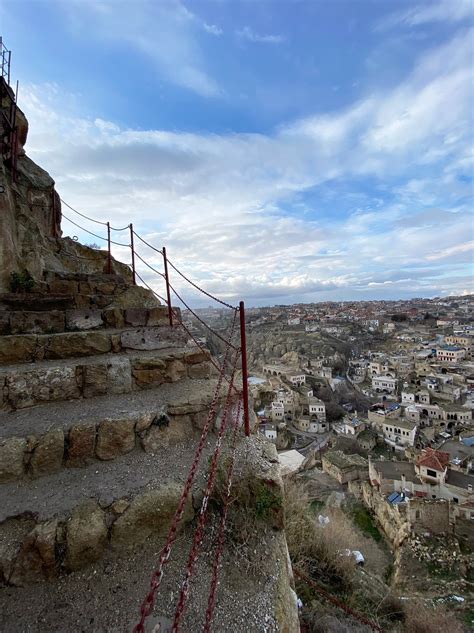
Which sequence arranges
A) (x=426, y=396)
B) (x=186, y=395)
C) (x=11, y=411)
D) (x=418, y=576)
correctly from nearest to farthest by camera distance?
(x=11, y=411) → (x=186, y=395) → (x=418, y=576) → (x=426, y=396)

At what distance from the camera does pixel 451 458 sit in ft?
72.6

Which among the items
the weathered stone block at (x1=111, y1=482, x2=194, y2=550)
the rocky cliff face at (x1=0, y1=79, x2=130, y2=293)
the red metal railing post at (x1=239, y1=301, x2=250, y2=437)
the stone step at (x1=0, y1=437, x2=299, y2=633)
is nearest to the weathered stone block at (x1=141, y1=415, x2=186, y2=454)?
the stone step at (x1=0, y1=437, x2=299, y2=633)

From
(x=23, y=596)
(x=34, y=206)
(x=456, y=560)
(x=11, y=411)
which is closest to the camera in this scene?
(x=23, y=596)

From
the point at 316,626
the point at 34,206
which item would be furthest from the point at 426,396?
the point at 34,206

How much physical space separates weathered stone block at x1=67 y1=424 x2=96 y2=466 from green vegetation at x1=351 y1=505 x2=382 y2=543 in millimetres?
17982

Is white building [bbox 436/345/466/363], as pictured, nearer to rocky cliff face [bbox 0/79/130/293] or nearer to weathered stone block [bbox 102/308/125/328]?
rocky cliff face [bbox 0/79/130/293]

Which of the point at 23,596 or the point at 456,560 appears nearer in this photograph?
the point at 23,596

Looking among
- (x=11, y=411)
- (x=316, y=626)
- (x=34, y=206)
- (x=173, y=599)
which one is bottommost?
(x=316, y=626)

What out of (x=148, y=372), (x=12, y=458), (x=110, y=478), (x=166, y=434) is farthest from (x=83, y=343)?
(x=110, y=478)

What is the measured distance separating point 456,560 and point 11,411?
18.0m

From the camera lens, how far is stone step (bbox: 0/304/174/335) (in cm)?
497

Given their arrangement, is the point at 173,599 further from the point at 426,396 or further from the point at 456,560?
the point at 426,396

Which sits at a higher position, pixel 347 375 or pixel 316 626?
pixel 316 626

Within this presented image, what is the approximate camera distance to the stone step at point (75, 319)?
4.97m
